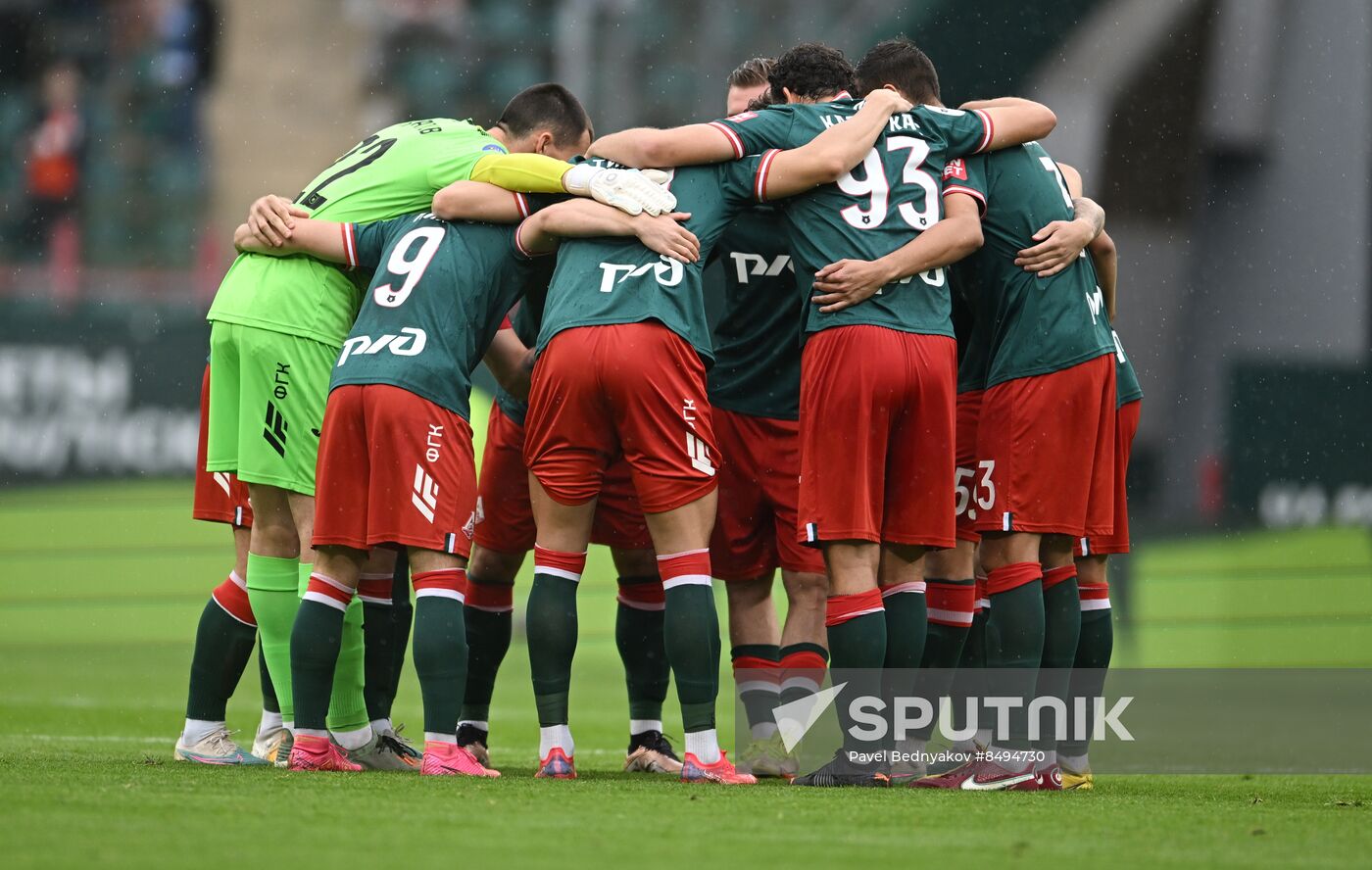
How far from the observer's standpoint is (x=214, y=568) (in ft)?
38.7

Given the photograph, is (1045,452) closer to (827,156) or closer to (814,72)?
(827,156)

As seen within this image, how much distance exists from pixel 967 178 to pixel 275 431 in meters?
2.34

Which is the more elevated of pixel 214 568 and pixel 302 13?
pixel 302 13

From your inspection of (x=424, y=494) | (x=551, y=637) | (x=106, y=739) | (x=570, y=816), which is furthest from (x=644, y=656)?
(x=106, y=739)

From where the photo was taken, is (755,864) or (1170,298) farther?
(1170,298)

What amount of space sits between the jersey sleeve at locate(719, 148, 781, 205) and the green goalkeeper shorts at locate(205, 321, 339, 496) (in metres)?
1.44

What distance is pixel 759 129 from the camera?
4820 millimetres

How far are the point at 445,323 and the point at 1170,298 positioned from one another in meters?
10.9

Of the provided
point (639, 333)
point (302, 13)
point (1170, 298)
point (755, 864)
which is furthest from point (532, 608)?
point (302, 13)

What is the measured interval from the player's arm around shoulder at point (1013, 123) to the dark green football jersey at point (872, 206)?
0.18 m

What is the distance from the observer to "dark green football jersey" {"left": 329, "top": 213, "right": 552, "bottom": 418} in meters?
4.69

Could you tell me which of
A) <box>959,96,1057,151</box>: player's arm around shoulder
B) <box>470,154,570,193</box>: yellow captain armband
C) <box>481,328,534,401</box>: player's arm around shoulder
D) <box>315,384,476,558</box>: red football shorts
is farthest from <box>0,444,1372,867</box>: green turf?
<box>959,96,1057,151</box>: player's arm around shoulder

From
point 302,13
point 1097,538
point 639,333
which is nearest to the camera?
point 639,333

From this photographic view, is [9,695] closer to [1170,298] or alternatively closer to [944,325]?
[944,325]
